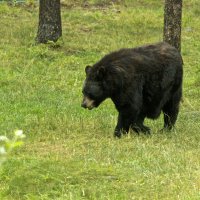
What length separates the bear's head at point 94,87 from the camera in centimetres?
879

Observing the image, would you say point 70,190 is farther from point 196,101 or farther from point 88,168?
point 196,101

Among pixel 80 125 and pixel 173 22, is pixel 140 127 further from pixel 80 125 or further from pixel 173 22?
pixel 173 22

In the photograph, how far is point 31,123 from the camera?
10023mm

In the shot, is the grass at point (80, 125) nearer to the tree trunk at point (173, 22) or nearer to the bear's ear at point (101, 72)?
the bear's ear at point (101, 72)

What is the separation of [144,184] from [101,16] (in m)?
15.7

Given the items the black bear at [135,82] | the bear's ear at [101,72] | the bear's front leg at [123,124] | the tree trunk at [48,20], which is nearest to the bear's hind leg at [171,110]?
the black bear at [135,82]

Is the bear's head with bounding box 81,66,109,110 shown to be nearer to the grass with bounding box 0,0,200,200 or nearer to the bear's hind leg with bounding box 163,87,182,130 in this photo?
the grass with bounding box 0,0,200,200

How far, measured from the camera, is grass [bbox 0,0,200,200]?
618 centimetres

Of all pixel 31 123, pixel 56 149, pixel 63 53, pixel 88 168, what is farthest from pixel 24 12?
pixel 88 168

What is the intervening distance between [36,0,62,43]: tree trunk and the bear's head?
8.48m

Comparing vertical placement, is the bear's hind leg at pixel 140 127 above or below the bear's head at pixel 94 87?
below

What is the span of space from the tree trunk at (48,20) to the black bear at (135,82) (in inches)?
311

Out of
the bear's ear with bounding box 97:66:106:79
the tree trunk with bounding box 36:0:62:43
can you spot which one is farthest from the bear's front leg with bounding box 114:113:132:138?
the tree trunk with bounding box 36:0:62:43

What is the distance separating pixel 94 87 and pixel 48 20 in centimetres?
870
